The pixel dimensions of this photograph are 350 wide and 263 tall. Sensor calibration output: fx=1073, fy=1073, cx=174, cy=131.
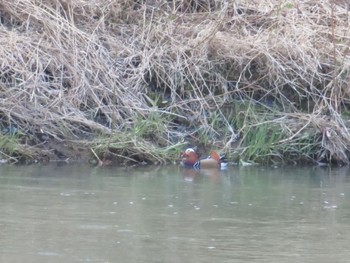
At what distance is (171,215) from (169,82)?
12.3 feet

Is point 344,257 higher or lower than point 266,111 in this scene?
lower

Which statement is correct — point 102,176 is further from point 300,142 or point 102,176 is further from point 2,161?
point 300,142

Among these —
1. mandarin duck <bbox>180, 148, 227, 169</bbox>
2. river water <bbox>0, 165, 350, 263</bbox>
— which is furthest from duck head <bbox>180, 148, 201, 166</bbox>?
river water <bbox>0, 165, 350, 263</bbox>

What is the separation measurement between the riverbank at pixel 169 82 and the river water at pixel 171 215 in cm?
62

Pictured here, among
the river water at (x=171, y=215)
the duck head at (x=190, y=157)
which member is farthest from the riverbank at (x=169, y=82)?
the river water at (x=171, y=215)

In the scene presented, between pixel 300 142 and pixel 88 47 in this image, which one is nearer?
pixel 300 142

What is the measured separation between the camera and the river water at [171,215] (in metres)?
5.32

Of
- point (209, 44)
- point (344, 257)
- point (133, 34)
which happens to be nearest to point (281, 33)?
point (209, 44)

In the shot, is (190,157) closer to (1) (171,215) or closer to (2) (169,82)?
(2) (169,82)

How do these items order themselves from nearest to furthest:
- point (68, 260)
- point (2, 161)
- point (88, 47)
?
point (68, 260), point (2, 161), point (88, 47)

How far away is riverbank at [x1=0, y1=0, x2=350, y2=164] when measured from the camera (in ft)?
30.5

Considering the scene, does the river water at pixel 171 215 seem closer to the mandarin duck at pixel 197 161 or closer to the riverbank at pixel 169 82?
the mandarin duck at pixel 197 161

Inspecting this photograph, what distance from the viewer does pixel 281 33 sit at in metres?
10.7

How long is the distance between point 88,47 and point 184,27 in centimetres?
109
